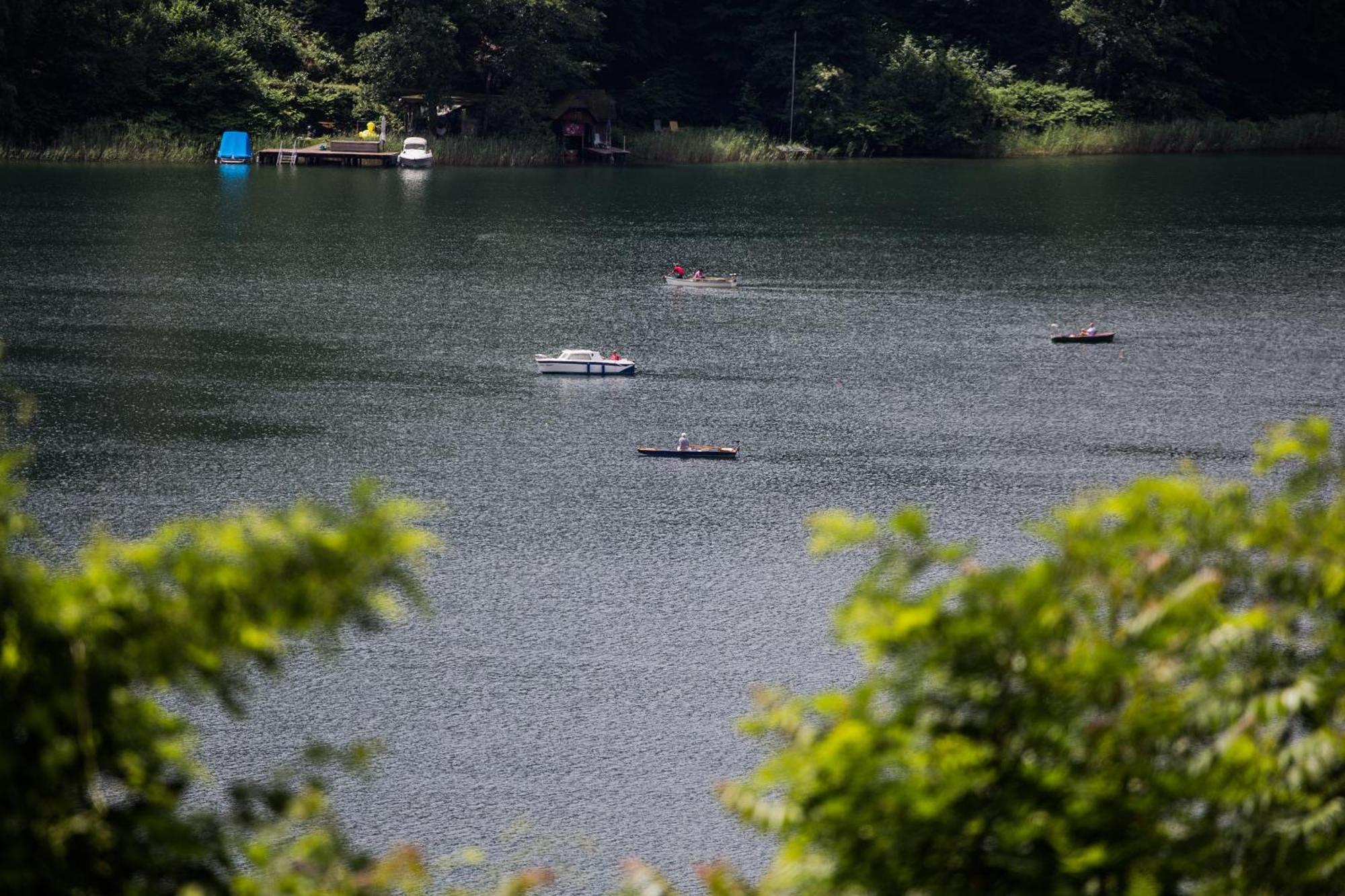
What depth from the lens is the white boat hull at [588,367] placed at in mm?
41125

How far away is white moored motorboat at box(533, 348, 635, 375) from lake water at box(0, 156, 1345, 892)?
75 centimetres

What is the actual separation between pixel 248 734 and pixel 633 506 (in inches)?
431

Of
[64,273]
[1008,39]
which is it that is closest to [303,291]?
[64,273]

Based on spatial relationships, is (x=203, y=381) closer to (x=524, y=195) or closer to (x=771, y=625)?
(x=771, y=625)

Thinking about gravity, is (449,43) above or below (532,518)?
above

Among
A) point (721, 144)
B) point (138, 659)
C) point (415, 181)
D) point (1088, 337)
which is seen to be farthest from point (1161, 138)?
point (138, 659)

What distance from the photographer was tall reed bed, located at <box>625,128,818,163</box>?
87.3 metres

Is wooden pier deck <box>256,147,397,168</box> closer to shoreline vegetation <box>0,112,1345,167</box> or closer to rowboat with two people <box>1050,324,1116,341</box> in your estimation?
shoreline vegetation <box>0,112,1345,167</box>


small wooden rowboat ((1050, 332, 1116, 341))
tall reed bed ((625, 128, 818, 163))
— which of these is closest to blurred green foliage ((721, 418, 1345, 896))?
small wooden rowboat ((1050, 332, 1116, 341))

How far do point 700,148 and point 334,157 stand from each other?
17.8 m

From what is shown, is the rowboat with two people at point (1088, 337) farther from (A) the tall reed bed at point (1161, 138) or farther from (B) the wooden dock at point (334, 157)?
(A) the tall reed bed at point (1161, 138)

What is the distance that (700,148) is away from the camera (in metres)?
87.3

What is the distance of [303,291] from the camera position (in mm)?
50812

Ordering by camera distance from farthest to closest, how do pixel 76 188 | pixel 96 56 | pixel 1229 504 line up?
pixel 96 56
pixel 76 188
pixel 1229 504
